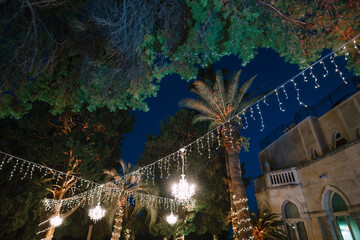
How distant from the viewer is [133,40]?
5176 millimetres

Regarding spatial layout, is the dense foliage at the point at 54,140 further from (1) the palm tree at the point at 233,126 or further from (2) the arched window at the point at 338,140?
(2) the arched window at the point at 338,140

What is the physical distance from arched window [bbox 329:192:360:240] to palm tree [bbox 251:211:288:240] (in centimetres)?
249

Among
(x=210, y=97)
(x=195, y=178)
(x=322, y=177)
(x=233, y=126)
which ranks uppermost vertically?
(x=210, y=97)

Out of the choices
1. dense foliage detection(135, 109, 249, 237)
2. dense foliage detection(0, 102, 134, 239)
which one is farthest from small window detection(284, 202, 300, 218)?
dense foliage detection(0, 102, 134, 239)

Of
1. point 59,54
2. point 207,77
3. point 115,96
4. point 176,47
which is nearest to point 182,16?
point 176,47

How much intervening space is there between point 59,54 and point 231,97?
782 cm

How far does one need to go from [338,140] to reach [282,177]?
11.3 ft

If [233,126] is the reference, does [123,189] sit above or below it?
below

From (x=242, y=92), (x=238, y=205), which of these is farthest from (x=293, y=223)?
(x=242, y=92)

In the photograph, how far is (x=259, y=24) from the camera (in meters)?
5.20

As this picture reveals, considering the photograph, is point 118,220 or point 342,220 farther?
point 118,220

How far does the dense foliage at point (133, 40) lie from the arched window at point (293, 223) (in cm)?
811

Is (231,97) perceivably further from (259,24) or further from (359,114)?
(359,114)

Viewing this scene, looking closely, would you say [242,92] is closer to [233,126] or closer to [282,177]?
[233,126]
